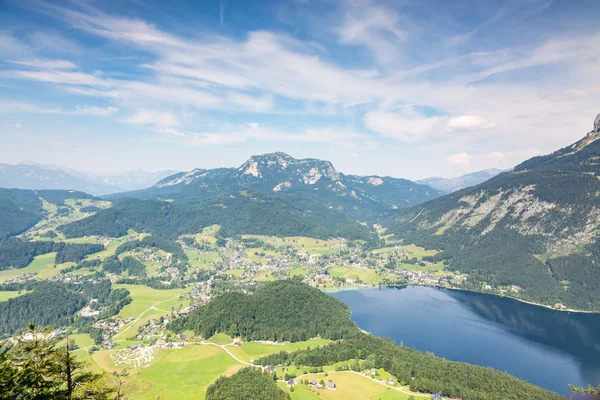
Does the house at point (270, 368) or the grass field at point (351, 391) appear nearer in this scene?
the grass field at point (351, 391)

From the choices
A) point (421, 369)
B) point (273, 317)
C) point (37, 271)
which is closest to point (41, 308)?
point (37, 271)

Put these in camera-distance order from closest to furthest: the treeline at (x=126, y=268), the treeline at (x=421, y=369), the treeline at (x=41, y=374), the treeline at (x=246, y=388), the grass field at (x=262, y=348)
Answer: the treeline at (x=41, y=374) < the treeline at (x=246, y=388) < the treeline at (x=421, y=369) < the grass field at (x=262, y=348) < the treeline at (x=126, y=268)

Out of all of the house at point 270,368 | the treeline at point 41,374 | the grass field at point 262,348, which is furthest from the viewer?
the grass field at point 262,348

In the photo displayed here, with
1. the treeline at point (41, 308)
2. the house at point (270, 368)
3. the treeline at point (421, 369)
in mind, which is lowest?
the treeline at point (41, 308)

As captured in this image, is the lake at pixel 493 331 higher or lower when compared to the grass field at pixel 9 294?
higher

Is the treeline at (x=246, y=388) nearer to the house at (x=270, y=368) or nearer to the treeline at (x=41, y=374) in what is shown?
the house at (x=270, y=368)

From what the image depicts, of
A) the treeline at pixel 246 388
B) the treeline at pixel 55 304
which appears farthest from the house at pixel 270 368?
the treeline at pixel 55 304
